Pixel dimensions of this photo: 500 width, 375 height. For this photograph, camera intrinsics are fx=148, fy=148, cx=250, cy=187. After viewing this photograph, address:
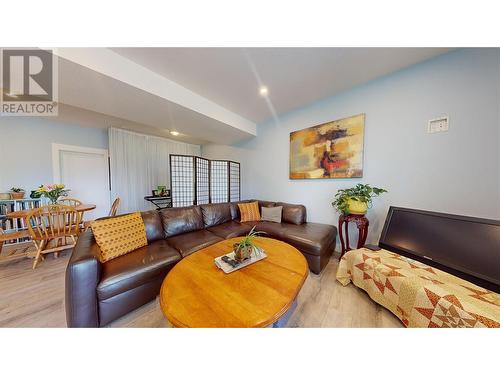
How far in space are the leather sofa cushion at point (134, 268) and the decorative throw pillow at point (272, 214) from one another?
1592 mm

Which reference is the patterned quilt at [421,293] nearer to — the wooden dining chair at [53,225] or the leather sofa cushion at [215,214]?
the leather sofa cushion at [215,214]

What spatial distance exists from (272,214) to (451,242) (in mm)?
1921

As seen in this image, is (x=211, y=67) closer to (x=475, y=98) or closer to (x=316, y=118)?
(x=316, y=118)

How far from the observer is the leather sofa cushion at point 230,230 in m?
2.08

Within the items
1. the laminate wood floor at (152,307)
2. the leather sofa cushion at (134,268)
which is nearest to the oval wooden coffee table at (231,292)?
the leather sofa cushion at (134,268)

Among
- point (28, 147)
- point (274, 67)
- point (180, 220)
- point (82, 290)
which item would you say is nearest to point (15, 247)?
point (28, 147)

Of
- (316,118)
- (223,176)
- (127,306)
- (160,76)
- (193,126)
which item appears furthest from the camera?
(223,176)

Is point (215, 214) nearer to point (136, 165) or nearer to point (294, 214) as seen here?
point (294, 214)

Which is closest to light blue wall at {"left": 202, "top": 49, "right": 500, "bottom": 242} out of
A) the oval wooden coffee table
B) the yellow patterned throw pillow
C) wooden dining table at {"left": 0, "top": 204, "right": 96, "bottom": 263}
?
the oval wooden coffee table

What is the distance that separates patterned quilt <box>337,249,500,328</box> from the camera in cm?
78

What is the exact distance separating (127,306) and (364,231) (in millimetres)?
2542

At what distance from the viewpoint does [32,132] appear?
286 centimetres

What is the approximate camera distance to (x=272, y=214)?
2.68 meters

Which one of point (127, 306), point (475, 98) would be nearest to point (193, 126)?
point (127, 306)
